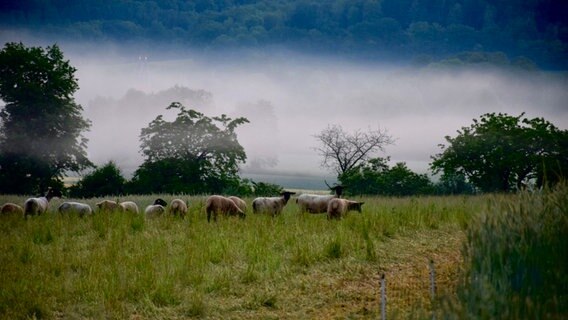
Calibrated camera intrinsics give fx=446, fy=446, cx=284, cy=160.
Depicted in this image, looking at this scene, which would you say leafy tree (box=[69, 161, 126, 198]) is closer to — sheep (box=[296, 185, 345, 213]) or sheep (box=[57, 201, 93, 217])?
sheep (box=[57, 201, 93, 217])

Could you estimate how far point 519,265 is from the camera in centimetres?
493

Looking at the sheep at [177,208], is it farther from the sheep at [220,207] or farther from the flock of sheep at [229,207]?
the sheep at [220,207]

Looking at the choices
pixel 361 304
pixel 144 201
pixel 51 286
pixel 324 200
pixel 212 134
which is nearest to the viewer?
pixel 361 304

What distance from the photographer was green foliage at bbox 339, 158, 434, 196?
4659 cm

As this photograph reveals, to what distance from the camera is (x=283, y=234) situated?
37.1ft

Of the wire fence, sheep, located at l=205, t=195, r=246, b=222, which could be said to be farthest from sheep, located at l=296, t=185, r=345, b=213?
the wire fence

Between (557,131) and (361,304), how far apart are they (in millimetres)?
45144

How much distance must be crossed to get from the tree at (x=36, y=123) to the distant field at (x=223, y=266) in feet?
68.0

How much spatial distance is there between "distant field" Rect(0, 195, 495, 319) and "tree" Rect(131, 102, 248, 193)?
2553 cm

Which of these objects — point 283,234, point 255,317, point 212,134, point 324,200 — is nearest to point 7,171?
point 212,134

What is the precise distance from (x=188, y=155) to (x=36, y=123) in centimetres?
1282

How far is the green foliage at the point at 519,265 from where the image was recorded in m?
3.88

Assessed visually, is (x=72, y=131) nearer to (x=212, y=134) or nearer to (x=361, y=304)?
(x=212, y=134)

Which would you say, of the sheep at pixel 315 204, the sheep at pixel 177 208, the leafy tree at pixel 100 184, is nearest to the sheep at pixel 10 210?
the sheep at pixel 177 208
